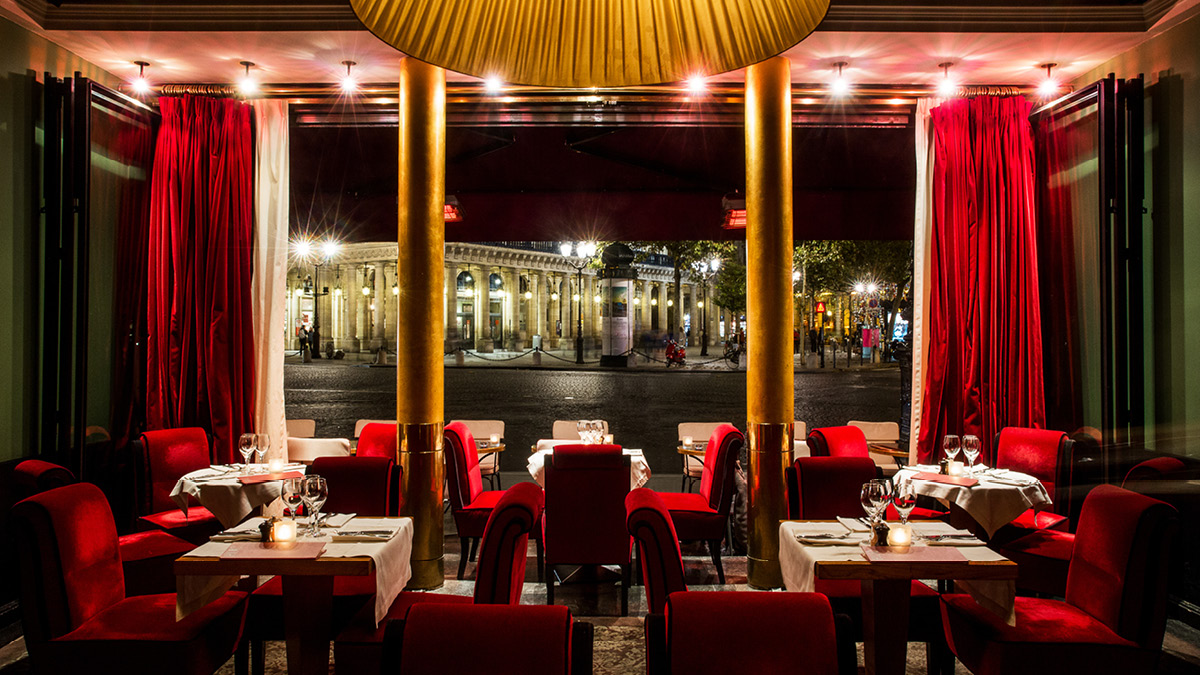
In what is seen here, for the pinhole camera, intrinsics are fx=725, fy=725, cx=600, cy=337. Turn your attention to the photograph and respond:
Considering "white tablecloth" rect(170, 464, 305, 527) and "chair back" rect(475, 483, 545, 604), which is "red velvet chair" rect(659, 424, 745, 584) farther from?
"white tablecloth" rect(170, 464, 305, 527)

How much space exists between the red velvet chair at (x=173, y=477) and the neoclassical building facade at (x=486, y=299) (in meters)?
24.9

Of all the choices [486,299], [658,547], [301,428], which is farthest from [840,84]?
[486,299]

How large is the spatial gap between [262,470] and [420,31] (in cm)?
354

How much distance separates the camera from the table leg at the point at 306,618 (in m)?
2.49

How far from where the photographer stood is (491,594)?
88.7 inches

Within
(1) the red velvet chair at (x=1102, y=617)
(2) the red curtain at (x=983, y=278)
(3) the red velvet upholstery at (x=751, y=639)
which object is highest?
(2) the red curtain at (x=983, y=278)

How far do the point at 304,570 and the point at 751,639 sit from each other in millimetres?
1536

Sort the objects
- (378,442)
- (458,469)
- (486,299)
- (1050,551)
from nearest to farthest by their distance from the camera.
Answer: (1050,551) < (458,469) < (378,442) < (486,299)

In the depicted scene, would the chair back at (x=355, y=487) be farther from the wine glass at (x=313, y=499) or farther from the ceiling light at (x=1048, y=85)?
the ceiling light at (x=1048, y=85)

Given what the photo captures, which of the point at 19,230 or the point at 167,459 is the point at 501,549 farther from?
the point at 19,230

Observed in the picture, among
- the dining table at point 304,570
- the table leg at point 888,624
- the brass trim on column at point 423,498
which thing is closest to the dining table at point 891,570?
the table leg at point 888,624

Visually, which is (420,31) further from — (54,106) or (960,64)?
(960,64)

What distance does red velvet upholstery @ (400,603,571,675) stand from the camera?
53.8 inches

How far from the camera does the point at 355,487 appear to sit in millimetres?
3625
